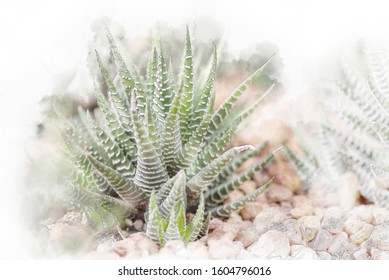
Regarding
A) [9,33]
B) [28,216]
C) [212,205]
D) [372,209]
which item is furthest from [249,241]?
[9,33]

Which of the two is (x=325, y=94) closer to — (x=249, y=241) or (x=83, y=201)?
(x=249, y=241)

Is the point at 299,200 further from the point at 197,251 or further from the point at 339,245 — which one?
the point at 197,251

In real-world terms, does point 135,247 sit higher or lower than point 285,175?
lower

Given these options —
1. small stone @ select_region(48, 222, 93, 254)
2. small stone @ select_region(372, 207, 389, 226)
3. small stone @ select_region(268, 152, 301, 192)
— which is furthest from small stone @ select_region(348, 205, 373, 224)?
small stone @ select_region(48, 222, 93, 254)

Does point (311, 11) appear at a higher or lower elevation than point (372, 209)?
higher

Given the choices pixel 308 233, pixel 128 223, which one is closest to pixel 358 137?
pixel 308 233

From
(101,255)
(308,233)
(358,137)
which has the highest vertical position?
(358,137)

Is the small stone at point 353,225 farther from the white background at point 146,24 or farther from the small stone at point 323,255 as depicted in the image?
the white background at point 146,24
